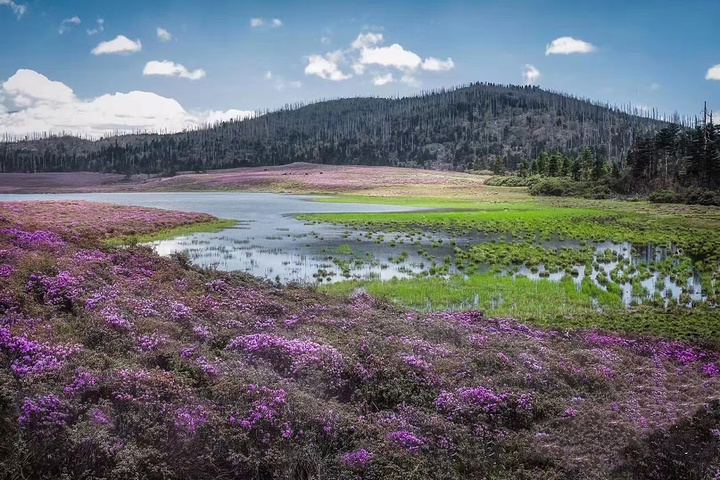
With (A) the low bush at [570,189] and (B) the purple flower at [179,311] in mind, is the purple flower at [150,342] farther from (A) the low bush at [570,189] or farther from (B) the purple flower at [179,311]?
(A) the low bush at [570,189]

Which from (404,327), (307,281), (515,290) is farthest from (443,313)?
(307,281)

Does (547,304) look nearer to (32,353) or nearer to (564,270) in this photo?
(564,270)

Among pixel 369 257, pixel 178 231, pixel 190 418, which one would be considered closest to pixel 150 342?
pixel 190 418

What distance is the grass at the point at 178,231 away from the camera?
3601 centimetres

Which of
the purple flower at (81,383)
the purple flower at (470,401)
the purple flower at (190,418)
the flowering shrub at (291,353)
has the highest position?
the purple flower at (81,383)

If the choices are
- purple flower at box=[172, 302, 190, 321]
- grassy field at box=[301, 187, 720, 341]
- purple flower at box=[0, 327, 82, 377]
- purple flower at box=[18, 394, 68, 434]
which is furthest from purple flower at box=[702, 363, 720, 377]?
purple flower at box=[0, 327, 82, 377]

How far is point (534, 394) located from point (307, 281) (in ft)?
47.0

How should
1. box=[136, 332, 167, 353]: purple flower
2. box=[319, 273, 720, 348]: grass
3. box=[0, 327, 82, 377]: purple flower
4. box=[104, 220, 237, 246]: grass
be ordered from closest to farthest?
box=[0, 327, 82, 377]: purple flower, box=[136, 332, 167, 353]: purple flower, box=[319, 273, 720, 348]: grass, box=[104, 220, 237, 246]: grass

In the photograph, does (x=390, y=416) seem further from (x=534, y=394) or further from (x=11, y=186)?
(x=11, y=186)

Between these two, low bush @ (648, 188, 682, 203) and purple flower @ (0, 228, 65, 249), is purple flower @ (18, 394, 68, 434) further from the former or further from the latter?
low bush @ (648, 188, 682, 203)

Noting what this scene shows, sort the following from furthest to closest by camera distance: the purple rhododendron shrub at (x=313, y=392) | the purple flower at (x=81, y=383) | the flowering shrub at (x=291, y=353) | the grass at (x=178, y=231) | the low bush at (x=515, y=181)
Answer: the low bush at (x=515, y=181)
the grass at (x=178, y=231)
the flowering shrub at (x=291, y=353)
the purple flower at (x=81, y=383)
the purple rhododendron shrub at (x=313, y=392)

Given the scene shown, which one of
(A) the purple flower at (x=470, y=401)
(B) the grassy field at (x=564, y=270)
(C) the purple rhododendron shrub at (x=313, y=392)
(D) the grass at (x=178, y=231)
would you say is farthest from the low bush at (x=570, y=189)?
(A) the purple flower at (x=470, y=401)

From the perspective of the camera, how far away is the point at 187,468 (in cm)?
691

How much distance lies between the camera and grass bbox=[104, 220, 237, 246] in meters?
36.0
